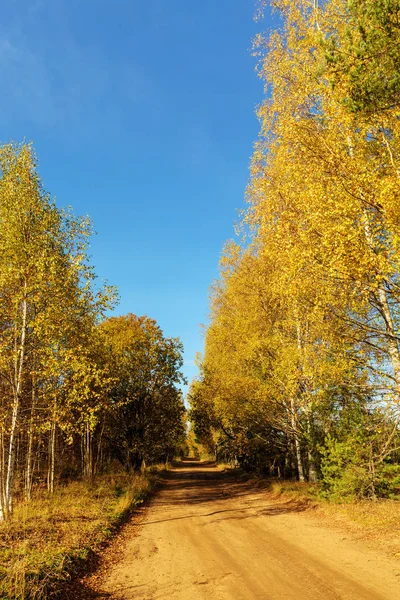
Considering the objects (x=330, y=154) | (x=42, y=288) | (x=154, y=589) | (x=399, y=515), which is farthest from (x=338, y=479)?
(x=42, y=288)

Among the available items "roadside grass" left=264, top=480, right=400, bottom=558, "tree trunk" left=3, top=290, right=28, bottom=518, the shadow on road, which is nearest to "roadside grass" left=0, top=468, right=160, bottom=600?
the shadow on road

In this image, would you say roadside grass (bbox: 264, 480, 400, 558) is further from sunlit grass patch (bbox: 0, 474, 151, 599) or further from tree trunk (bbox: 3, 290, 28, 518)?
tree trunk (bbox: 3, 290, 28, 518)

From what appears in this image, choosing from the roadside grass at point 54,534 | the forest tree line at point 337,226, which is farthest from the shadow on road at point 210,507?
the forest tree line at point 337,226

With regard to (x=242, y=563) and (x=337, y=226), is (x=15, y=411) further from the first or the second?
(x=337, y=226)

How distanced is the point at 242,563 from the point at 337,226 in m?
8.14

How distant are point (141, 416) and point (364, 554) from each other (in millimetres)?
21815

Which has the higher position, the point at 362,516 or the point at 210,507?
the point at 362,516

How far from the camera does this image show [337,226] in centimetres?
901

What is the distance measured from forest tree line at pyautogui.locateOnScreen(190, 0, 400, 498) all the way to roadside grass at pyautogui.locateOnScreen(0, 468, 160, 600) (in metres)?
8.02

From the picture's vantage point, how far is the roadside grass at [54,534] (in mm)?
7209

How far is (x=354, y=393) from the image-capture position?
1348 cm

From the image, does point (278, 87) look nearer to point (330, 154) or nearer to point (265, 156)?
point (265, 156)

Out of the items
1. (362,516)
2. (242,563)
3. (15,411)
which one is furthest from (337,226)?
(15,411)

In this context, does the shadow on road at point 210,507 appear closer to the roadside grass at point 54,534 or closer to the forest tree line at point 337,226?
the roadside grass at point 54,534
